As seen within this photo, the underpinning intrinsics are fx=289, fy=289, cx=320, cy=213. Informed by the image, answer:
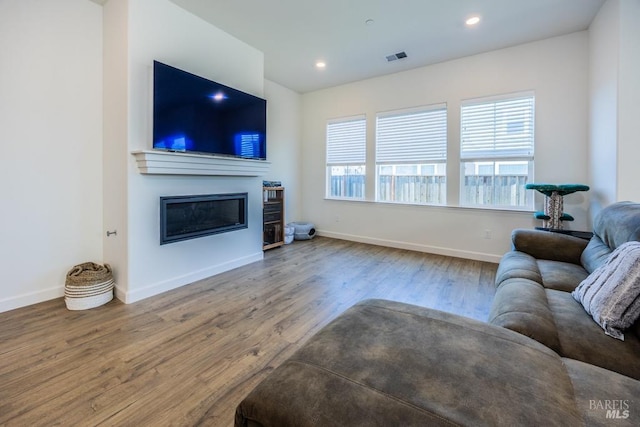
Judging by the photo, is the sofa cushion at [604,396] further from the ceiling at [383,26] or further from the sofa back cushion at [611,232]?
the ceiling at [383,26]

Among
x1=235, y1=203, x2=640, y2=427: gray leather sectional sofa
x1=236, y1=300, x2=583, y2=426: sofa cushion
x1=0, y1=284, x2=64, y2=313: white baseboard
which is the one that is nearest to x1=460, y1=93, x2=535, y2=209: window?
x1=235, y1=203, x2=640, y2=427: gray leather sectional sofa

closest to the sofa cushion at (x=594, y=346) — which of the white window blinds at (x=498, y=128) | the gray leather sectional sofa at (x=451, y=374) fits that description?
the gray leather sectional sofa at (x=451, y=374)

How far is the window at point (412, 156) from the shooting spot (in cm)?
432

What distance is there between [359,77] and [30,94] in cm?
410

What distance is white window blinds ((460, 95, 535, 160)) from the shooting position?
146 inches

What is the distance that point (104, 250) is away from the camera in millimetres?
2965

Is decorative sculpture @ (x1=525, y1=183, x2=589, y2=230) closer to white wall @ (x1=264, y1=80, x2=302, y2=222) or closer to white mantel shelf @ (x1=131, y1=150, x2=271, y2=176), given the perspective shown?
white mantel shelf @ (x1=131, y1=150, x2=271, y2=176)

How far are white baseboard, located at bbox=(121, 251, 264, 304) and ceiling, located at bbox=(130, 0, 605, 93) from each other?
9.07 feet

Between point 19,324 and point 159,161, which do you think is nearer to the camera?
point 19,324

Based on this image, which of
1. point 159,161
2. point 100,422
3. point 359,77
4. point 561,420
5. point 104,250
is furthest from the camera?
point 359,77

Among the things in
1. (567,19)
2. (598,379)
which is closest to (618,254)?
(598,379)

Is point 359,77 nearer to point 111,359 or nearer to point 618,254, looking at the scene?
point 618,254

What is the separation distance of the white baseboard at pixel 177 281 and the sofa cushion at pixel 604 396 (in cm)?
306

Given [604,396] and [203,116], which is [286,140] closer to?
[203,116]
